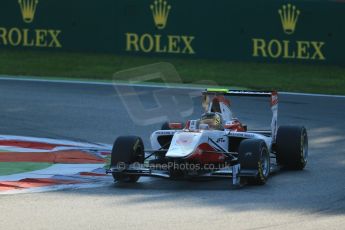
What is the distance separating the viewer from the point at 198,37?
75.4 feet

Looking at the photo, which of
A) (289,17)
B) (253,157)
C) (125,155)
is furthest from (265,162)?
(289,17)

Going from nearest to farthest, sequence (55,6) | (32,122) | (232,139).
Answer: (232,139) → (32,122) → (55,6)

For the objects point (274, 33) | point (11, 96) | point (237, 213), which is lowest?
point (237, 213)

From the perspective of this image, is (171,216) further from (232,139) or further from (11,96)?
(11,96)

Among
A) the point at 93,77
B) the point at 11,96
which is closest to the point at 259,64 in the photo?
the point at 93,77

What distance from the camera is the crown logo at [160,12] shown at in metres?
23.2

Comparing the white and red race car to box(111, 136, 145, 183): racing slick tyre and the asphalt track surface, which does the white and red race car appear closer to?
box(111, 136, 145, 183): racing slick tyre

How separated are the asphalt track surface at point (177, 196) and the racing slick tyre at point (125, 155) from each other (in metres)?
0.14

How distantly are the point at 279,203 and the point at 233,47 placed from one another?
1339 cm

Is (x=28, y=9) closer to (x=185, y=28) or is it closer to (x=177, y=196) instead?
(x=185, y=28)

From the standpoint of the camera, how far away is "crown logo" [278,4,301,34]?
22.3m

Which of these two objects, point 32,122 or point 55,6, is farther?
point 55,6

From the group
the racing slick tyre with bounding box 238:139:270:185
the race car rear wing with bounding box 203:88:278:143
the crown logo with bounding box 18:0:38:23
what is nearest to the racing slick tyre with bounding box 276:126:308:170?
the race car rear wing with bounding box 203:88:278:143

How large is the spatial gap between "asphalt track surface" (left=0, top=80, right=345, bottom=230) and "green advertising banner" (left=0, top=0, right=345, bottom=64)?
5.51 m
